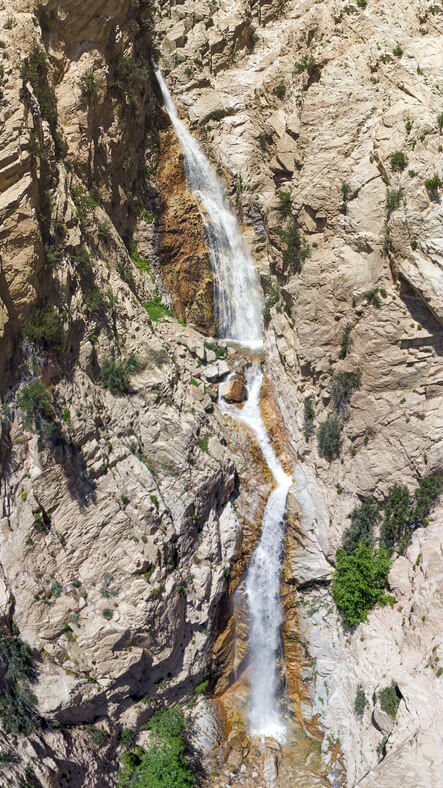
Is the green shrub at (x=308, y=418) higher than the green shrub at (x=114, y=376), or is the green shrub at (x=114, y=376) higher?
the green shrub at (x=114, y=376)

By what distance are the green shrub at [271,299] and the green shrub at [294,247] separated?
1332mm

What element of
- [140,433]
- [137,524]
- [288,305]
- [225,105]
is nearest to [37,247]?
[140,433]

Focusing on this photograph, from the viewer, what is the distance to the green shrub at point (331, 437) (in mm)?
16047

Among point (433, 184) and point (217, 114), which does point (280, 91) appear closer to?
point (217, 114)

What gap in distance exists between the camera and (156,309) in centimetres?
1845

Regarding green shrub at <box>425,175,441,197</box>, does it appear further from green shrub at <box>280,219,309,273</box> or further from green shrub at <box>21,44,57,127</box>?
green shrub at <box>21,44,57,127</box>

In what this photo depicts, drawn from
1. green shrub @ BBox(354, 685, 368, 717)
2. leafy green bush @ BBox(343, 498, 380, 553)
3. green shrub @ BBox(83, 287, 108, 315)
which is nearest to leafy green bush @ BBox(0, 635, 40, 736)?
green shrub @ BBox(354, 685, 368, 717)

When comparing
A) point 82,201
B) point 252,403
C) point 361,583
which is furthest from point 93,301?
point 361,583

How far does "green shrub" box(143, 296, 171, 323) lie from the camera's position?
59.3 ft

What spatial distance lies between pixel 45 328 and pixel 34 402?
196 cm

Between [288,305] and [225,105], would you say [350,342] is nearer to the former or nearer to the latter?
[288,305]

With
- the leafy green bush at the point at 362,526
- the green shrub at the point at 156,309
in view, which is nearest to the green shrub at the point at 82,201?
the green shrub at the point at 156,309

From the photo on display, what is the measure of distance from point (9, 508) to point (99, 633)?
14.1ft

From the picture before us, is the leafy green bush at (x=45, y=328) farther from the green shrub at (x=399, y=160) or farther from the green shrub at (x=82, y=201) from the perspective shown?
the green shrub at (x=399, y=160)
